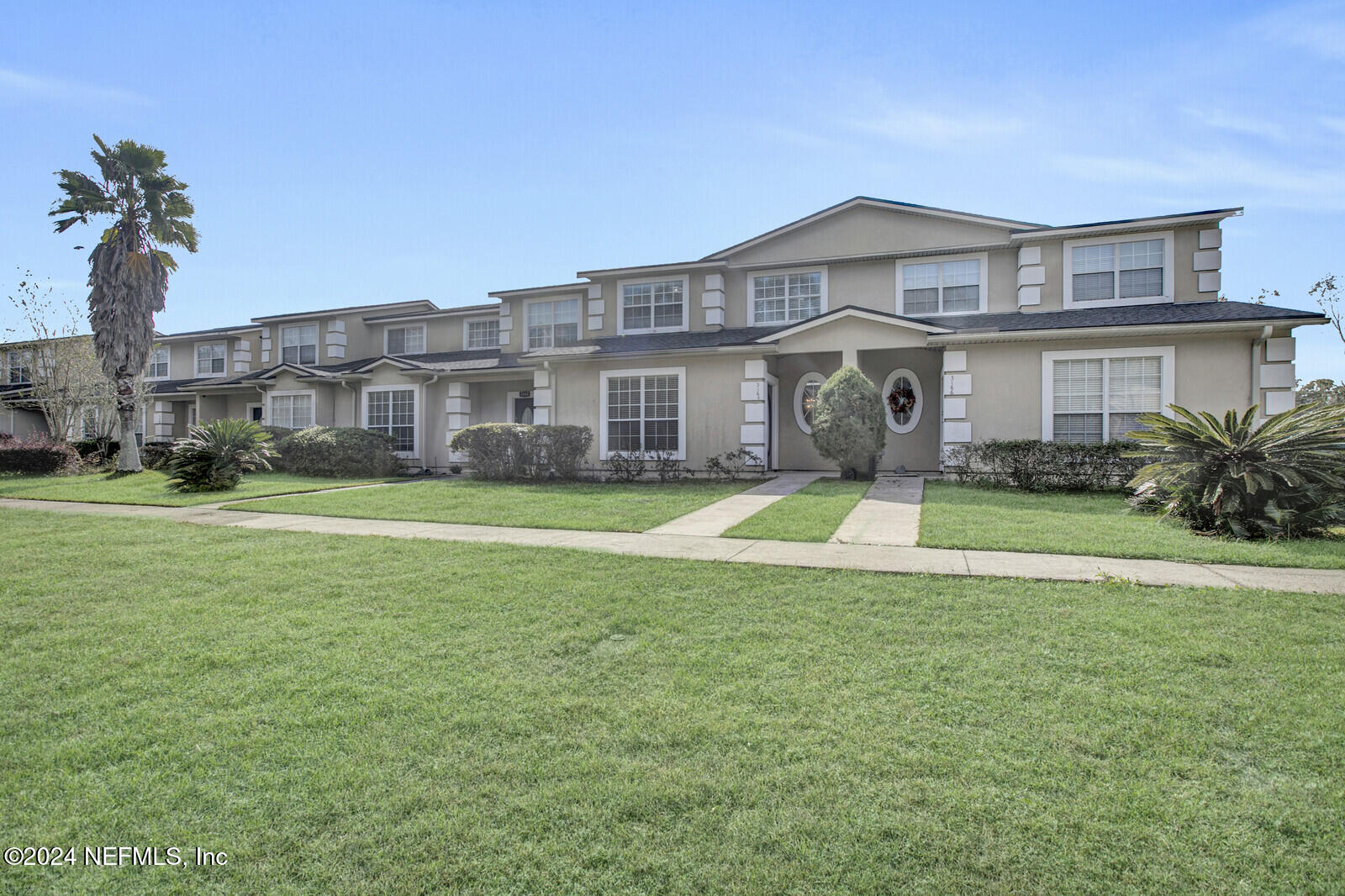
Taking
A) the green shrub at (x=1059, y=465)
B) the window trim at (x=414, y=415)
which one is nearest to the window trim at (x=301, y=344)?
the window trim at (x=414, y=415)

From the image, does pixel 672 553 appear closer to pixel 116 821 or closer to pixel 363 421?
pixel 116 821

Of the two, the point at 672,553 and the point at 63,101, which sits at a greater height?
the point at 63,101

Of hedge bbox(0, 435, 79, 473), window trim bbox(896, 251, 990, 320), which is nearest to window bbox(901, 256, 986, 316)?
window trim bbox(896, 251, 990, 320)

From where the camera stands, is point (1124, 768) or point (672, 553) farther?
point (672, 553)

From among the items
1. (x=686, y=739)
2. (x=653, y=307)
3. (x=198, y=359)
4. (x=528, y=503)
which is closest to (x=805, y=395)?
(x=653, y=307)

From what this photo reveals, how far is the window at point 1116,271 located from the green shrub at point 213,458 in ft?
62.9

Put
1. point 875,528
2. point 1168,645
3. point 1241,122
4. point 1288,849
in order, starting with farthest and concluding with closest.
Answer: point 1241,122 < point 875,528 < point 1168,645 < point 1288,849

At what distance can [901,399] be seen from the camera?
658 inches

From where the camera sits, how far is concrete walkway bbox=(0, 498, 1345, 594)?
227 inches

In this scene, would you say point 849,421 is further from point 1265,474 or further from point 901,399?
point 1265,474

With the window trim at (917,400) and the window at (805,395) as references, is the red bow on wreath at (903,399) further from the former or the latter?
the window at (805,395)

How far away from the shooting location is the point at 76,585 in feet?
18.8

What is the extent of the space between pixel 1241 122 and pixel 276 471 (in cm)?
2366

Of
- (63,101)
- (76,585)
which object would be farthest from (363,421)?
(76,585)
